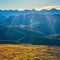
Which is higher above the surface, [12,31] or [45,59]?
[12,31]

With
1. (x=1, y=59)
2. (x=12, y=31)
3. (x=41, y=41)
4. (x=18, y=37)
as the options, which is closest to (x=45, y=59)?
(x=1, y=59)

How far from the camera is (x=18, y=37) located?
164 metres

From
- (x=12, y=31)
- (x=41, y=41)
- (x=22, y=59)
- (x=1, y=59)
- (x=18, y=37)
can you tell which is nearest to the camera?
(x=22, y=59)

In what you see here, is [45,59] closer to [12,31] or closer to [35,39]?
[35,39]

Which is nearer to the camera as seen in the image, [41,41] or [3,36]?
[41,41]

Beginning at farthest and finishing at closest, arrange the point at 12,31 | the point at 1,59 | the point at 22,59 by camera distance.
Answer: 1. the point at 12,31
2. the point at 1,59
3. the point at 22,59

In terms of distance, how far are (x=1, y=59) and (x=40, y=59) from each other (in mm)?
6999

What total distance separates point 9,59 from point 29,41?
338ft

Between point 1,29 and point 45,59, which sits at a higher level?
point 1,29

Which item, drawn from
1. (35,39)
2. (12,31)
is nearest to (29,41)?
(35,39)

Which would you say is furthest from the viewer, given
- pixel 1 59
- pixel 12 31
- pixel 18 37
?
pixel 12 31

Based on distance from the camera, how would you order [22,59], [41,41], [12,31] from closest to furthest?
[22,59] < [41,41] < [12,31]

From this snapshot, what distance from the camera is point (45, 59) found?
136ft

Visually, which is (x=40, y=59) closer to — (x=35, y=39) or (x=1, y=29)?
(x=35, y=39)
